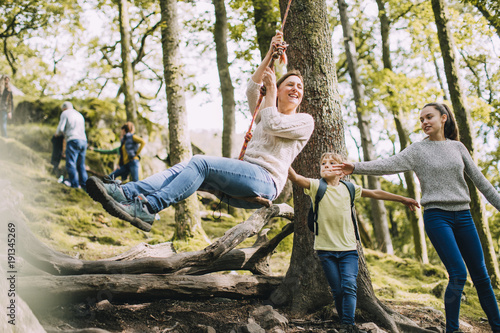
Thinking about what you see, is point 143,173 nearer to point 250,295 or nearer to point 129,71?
point 129,71

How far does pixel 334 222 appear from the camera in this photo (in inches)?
152

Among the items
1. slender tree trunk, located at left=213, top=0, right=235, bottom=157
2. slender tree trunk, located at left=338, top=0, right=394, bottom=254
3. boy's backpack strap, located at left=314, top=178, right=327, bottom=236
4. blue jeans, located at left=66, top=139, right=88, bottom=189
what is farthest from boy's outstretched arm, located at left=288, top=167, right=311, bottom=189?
slender tree trunk, located at left=338, top=0, right=394, bottom=254

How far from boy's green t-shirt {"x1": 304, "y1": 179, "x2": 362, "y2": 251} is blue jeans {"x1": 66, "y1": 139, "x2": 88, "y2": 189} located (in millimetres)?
7762

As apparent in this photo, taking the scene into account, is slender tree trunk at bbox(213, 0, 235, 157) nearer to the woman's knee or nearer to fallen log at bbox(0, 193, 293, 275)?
fallen log at bbox(0, 193, 293, 275)

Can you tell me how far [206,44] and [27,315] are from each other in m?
14.1

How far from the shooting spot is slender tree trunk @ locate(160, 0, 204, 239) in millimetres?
7633

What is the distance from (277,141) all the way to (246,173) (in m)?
0.54

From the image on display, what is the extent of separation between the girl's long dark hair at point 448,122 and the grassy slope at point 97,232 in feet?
10.5

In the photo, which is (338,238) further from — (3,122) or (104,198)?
(3,122)

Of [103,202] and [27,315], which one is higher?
[103,202]

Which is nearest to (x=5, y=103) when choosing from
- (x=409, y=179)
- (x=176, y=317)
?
(x=176, y=317)

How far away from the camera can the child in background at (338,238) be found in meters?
3.61

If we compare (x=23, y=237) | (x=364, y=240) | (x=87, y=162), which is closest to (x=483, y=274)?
(x=23, y=237)

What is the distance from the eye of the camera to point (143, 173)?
44.7ft
